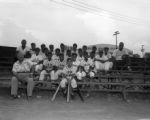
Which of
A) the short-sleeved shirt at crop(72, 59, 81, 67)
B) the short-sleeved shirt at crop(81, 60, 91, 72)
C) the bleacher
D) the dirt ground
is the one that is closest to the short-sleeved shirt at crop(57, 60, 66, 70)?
the short-sleeved shirt at crop(72, 59, 81, 67)

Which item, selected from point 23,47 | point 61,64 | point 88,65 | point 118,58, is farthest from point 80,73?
point 23,47

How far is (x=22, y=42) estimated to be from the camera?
10938 millimetres

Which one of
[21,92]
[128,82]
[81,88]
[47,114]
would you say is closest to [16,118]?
[47,114]

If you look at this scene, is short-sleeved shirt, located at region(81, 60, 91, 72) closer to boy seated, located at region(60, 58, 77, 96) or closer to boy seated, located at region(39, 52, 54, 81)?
boy seated, located at region(60, 58, 77, 96)

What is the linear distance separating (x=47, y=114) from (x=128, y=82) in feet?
14.6

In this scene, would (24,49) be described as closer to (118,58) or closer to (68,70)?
(68,70)

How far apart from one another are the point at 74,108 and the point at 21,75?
2205mm

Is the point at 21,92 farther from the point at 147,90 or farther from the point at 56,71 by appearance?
the point at 147,90

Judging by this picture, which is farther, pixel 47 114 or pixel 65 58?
pixel 65 58

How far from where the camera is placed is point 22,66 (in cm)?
1010

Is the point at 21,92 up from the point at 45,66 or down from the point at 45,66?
down

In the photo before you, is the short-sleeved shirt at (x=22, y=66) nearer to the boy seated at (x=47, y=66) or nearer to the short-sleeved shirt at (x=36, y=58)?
the boy seated at (x=47, y=66)

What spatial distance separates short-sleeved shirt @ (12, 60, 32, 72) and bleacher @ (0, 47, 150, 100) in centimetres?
60

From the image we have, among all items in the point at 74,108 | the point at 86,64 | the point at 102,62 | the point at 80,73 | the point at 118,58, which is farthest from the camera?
the point at 118,58
